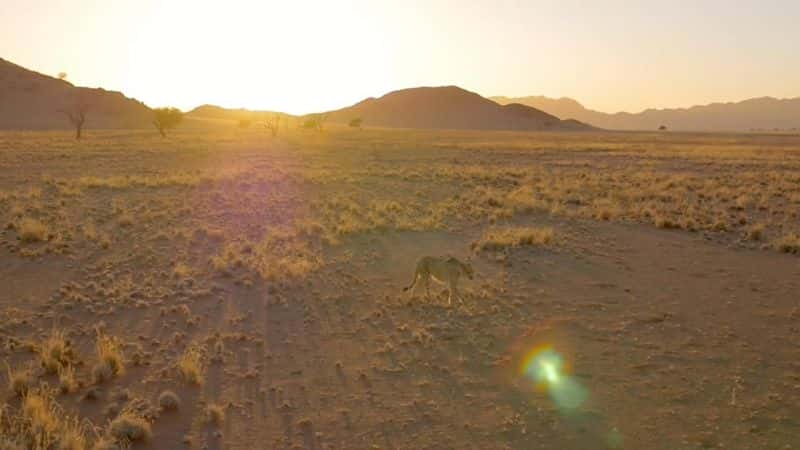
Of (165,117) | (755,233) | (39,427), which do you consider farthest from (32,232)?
(165,117)

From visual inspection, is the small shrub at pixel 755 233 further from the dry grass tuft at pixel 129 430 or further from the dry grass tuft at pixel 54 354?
the dry grass tuft at pixel 54 354

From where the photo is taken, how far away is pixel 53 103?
118125mm

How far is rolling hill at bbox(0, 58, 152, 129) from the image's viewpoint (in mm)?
108062

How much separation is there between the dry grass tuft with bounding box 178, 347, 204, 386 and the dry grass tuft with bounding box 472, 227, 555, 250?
832 cm

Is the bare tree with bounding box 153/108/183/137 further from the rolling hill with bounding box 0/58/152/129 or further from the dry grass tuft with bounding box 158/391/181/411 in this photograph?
the dry grass tuft with bounding box 158/391/181/411

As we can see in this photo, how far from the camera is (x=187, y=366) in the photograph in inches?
328

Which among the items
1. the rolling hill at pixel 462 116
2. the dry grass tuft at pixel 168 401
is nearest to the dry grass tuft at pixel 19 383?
the dry grass tuft at pixel 168 401

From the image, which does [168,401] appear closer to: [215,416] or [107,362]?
[215,416]

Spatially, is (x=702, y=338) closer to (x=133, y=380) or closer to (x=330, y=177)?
(x=133, y=380)

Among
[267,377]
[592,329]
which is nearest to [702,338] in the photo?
[592,329]

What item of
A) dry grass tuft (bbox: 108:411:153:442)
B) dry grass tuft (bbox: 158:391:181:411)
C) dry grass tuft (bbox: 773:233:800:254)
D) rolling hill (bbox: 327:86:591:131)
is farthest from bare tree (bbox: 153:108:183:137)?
rolling hill (bbox: 327:86:591:131)

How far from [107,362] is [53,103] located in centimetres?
12688

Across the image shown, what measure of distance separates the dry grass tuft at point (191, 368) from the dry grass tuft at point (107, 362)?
0.76 meters

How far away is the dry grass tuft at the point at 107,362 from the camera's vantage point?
8211 millimetres
